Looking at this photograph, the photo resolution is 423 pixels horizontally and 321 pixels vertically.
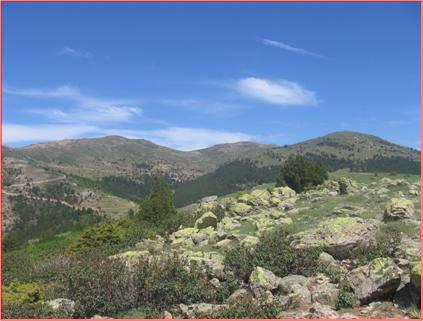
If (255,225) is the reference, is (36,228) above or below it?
below

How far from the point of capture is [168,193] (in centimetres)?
4600

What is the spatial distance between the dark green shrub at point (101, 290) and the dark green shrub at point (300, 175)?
133 ft

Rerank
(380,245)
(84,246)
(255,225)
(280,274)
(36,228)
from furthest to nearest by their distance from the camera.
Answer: (36,228) → (84,246) → (255,225) → (380,245) → (280,274)

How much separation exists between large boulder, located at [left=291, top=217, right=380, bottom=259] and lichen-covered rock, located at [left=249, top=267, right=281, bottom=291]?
11.9 ft

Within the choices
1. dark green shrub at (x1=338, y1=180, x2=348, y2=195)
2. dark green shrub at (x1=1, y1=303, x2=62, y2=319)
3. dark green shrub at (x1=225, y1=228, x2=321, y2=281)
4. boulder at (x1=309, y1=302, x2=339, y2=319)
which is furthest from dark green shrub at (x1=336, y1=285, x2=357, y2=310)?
dark green shrub at (x1=338, y1=180, x2=348, y2=195)

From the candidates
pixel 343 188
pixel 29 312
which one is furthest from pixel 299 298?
pixel 343 188

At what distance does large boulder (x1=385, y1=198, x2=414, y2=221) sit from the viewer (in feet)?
74.9

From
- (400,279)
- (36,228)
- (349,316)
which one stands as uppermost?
(400,279)

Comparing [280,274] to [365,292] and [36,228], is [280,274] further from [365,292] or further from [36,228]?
[36,228]

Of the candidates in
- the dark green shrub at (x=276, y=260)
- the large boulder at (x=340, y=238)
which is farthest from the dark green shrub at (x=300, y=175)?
the dark green shrub at (x=276, y=260)

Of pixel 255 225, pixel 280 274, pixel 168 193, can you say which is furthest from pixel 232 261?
pixel 168 193

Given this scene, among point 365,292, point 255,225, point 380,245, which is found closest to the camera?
point 365,292

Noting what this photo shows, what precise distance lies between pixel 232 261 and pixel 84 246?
19.3 metres

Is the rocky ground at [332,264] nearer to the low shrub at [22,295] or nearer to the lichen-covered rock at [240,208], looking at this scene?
the low shrub at [22,295]
